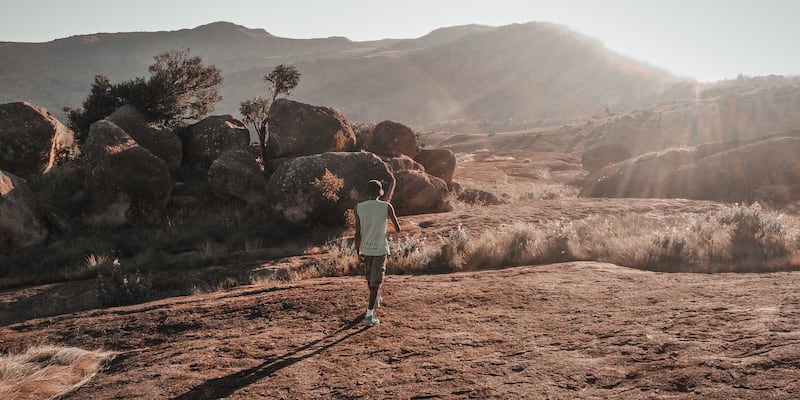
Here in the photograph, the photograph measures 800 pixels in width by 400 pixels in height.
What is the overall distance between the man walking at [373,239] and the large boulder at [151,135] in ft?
42.8

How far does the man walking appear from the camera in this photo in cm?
612

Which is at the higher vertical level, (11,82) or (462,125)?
(11,82)

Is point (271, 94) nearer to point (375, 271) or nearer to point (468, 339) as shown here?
point (375, 271)

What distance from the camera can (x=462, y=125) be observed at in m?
91.0

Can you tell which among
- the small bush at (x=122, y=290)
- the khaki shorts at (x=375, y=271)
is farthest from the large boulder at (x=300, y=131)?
the khaki shorts at (x=375, y=271)

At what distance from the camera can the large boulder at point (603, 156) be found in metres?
35.7

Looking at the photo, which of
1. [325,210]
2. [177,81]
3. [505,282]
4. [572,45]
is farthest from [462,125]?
[505,282]

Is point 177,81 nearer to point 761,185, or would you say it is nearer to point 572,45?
point 761,185

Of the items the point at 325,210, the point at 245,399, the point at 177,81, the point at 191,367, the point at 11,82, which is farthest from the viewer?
the point at 11,82

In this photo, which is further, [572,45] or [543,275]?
[572,45]

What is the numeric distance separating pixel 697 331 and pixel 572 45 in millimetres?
143084

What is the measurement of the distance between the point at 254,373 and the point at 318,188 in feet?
28.8

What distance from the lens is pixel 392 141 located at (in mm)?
19438

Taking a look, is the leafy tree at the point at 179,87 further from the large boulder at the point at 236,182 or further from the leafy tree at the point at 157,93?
the large boulder at the point at 236,182
